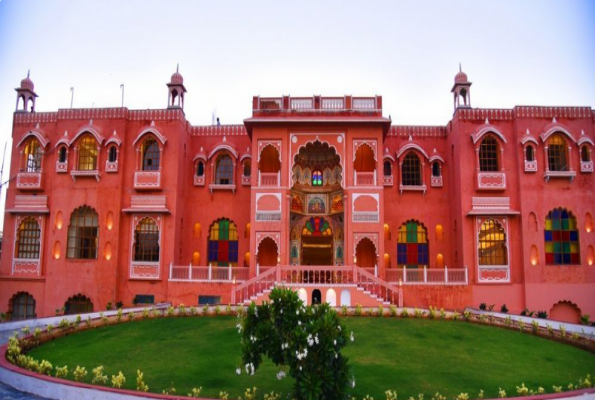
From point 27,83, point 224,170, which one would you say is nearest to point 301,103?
point 224,170

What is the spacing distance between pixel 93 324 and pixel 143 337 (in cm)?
301

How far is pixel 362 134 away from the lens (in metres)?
23.8

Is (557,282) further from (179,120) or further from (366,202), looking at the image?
(179,120)

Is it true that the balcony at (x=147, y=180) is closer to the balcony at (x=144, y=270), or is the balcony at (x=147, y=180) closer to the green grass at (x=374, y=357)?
the balcony at (x=144, y=270)

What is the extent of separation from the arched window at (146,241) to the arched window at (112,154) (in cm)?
349

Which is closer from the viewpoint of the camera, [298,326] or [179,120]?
[298,326]

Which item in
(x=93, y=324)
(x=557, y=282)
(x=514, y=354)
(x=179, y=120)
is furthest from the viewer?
(x=179, y=120)

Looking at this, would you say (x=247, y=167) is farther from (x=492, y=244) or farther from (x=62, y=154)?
(x=492, y=244)

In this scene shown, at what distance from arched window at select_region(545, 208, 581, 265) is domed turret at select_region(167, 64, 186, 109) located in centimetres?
1879

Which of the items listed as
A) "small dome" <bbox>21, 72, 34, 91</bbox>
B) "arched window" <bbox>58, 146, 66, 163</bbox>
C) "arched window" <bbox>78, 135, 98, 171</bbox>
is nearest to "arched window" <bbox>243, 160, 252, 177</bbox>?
"arched window" <bbox>78, 135, 98, 171</bbox>

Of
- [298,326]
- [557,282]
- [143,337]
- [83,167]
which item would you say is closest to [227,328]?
[143,337]

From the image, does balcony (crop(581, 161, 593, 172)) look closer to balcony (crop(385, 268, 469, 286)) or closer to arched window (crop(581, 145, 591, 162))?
arched window (crop(581, 145, 591, 162))

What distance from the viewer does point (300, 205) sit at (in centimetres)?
2600

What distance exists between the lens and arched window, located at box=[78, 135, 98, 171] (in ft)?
82.7
